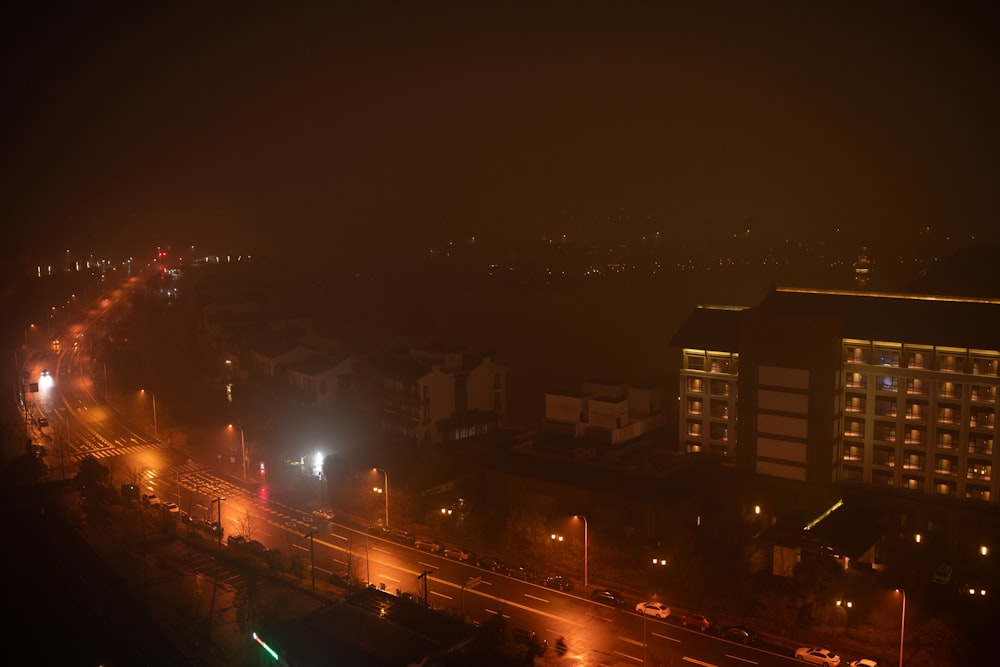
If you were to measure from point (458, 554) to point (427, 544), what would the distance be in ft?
1.59

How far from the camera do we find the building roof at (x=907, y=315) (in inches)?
378

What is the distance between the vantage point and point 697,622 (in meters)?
7.76

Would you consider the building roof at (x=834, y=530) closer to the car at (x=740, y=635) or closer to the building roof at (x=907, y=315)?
the car at (x=740, y=635)

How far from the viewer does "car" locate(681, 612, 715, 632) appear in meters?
7.71


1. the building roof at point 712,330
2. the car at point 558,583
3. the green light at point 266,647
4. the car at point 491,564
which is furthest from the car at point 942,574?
the green light at point 266,647

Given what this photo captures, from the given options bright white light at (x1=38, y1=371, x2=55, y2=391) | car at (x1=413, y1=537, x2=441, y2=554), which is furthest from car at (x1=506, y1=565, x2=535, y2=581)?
bright white light at (x1=38, y1=371, x2=55, y2=391)

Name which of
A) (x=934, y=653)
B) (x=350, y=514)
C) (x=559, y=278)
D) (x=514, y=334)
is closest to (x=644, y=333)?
(x=514, y=334)

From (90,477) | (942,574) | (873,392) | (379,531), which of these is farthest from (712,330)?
(90,477)

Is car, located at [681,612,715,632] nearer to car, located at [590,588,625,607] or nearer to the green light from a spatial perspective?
car, located at [590,588,625,607]

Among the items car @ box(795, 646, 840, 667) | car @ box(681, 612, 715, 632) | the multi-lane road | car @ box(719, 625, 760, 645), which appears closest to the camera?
car @ box(795, 646, 840, 667)

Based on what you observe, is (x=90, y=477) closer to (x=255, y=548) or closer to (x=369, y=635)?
(x=255, y=548)

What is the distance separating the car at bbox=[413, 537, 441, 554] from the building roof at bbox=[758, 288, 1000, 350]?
4978 mm

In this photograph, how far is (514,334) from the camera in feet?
85.8

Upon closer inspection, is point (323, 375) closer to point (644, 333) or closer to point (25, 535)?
point (25, 535)
